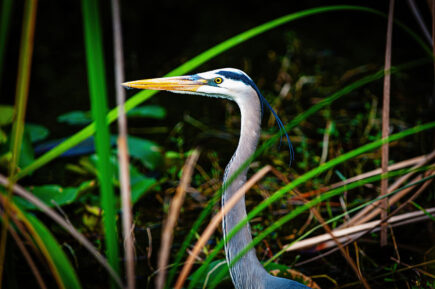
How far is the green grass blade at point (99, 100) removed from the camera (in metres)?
0.83

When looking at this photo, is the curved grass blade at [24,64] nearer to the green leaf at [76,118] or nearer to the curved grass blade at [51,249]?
the curved grass blade at [51,249]

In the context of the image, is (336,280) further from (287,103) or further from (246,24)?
(246,24)

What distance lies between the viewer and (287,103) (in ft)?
14.0

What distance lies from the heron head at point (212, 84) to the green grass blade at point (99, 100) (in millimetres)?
705

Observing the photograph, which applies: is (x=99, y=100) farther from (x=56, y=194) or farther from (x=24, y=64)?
(x=56, y=194)

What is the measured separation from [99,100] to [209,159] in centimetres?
256

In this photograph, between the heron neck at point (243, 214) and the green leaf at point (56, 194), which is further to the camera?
the green leaf at point (56, 194)

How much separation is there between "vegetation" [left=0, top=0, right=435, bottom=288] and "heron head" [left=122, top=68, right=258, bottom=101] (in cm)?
30

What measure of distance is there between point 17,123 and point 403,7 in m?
6.11

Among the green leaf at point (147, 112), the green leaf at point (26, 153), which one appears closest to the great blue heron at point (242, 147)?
the green leaf at point (26, 153)

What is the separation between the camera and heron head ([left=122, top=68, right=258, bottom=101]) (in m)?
1.61

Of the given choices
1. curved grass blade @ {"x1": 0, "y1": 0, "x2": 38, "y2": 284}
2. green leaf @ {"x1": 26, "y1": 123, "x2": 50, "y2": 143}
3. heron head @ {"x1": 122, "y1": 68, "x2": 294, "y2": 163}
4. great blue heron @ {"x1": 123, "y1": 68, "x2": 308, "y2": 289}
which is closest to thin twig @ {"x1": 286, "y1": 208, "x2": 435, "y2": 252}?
great blue heron @ {"x1": 123, "y1": 68, "x2": 308, "y2": 289}

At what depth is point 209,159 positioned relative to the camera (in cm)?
340

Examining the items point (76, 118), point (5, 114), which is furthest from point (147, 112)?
point (5, 114)
